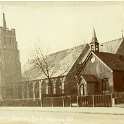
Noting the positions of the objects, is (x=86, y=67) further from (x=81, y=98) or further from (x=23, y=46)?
(x=23, y=46)

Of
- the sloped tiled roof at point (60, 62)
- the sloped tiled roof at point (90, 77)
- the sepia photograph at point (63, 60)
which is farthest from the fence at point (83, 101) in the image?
the sloped tiled roof at point (60, 62)

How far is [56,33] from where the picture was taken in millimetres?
3025

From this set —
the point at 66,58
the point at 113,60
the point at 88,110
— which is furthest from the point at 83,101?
the point at 66,58

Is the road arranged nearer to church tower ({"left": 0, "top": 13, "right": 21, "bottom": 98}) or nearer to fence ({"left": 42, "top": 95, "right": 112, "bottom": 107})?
fence ({"left": 42, "top": 95, "right": 112, "bottom": 107})

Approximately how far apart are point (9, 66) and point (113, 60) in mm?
1075

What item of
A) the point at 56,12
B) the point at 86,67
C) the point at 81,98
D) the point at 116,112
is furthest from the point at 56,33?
the point at 116,112

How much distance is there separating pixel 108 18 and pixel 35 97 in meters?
1.12

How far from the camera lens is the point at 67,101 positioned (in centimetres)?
304

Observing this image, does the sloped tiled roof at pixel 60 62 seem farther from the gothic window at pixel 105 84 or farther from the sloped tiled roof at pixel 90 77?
the gothic window at pixel 105 84

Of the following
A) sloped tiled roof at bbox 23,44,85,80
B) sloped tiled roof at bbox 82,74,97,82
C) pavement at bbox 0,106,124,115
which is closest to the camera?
pavement at bbox 0,106,124,115

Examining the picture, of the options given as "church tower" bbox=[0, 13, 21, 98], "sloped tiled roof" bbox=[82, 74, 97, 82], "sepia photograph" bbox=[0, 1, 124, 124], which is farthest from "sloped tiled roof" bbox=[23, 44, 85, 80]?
"sloped tiled roof" bbox=[82, 74, 97, 82]

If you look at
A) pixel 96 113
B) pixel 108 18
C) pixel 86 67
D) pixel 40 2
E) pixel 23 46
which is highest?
pixel 40 2

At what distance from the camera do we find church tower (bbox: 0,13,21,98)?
3197 millimetres

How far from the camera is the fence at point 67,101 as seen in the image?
2863mm
